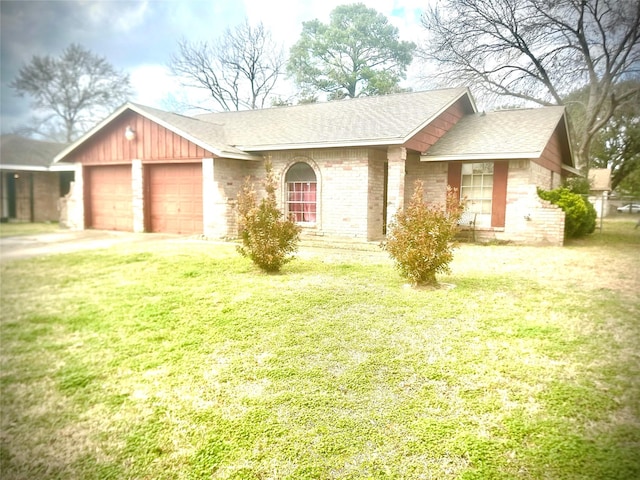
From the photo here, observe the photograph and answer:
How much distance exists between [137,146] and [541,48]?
12260 mm

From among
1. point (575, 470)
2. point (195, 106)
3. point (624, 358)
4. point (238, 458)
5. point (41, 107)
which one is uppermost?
point (195, 106)

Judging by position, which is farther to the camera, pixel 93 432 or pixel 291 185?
pixel 291 185

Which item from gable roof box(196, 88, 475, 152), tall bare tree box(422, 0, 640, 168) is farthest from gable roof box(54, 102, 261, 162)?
tall bare tree box(422, 0, 640, 168)

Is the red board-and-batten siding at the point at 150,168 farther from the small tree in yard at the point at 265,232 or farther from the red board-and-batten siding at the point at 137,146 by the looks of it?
the small tree in yard at the point at 265,232

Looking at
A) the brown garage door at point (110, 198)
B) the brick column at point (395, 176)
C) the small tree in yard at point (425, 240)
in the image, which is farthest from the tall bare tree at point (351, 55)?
the brown garage door at point (110, 198)

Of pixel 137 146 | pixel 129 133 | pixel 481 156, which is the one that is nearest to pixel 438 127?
pixel 481 156

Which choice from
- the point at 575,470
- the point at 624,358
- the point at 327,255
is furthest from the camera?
the point at 327,255

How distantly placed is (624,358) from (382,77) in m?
1.68

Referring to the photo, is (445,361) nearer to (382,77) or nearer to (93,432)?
(382,77)

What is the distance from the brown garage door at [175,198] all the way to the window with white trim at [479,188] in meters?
7.49

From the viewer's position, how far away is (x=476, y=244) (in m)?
10.4

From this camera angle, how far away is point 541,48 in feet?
5.30

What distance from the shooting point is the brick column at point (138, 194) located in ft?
39.7

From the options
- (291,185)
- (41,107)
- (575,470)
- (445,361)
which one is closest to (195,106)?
(41,107)
